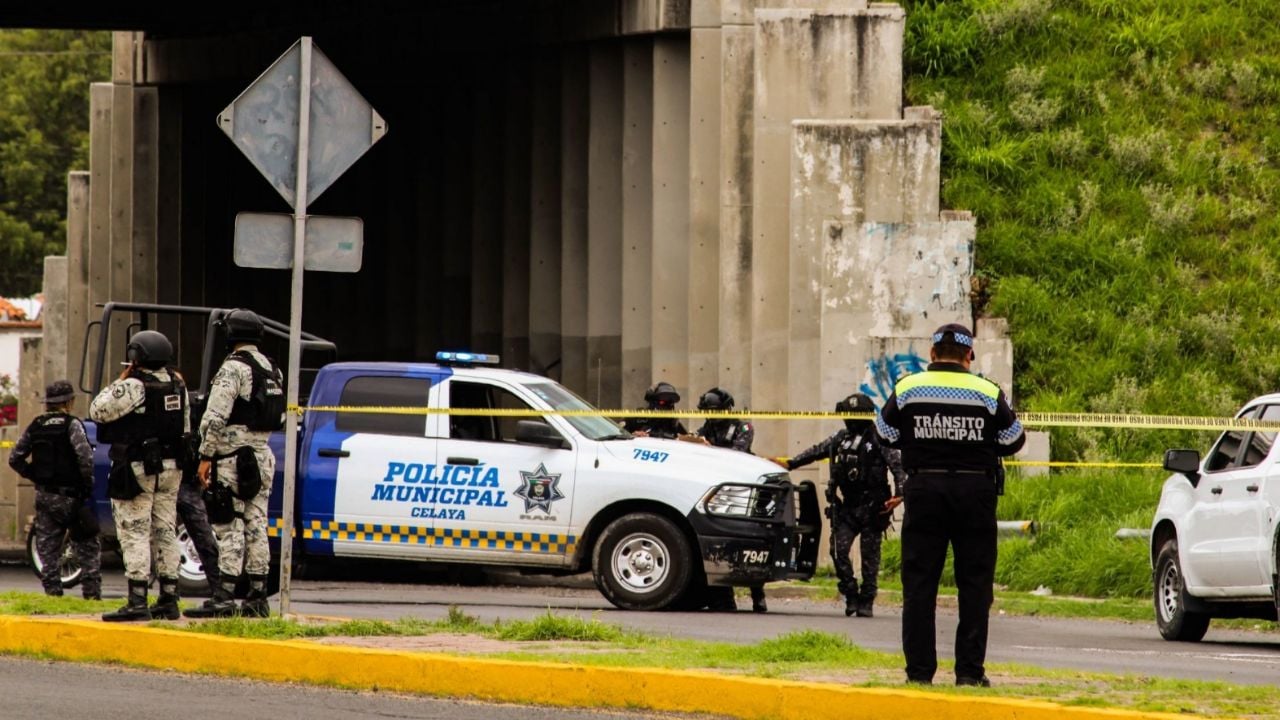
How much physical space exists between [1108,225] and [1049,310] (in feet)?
5.05

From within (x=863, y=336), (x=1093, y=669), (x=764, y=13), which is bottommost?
(x=1093, y=669)

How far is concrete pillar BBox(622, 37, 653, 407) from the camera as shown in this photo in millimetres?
25312

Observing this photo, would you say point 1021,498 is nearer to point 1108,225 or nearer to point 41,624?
point 1108,225

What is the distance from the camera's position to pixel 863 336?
68.6 feet

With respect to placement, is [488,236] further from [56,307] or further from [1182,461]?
[1182,461]

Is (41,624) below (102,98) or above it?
below

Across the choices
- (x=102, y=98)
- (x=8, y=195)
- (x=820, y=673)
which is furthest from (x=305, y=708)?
(x=8, y=195)

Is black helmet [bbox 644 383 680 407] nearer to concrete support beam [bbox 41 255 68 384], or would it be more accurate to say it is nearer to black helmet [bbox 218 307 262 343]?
black helmet [bbox 218 307 262 343]

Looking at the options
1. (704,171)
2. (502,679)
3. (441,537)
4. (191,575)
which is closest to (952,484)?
(502,679)

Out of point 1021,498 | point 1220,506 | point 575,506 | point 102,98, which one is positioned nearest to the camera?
point 1220,506

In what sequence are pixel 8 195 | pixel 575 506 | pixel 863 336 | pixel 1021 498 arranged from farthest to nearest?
pixel 8 195 → pixel 863 336 → pixel 1021 498 → pixel 575 506

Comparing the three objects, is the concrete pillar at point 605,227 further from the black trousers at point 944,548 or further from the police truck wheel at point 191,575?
the black trousers at point 944,548

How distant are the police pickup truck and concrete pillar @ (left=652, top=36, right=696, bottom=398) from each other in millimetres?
7267

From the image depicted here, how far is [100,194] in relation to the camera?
33.5 meters
